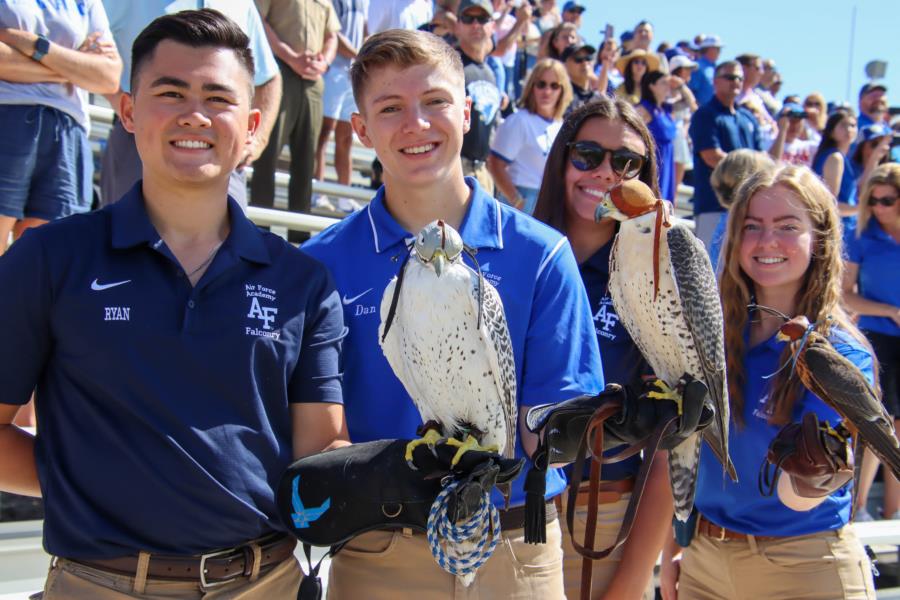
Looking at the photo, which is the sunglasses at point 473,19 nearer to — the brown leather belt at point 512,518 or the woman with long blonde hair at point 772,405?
the woman with long blonde hair at point 772,405

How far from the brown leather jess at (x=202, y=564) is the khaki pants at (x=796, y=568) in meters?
1.76

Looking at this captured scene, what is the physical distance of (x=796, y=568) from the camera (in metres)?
3.11

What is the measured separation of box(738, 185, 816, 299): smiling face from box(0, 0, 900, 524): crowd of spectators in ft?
2.97

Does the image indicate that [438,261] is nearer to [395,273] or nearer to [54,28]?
[395,273]

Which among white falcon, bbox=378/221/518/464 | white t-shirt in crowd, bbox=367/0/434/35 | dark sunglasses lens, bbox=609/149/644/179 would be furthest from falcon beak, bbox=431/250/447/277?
white t-shirt in crowd, bbox=367/0/434/35

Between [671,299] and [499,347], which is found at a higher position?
[671,299]

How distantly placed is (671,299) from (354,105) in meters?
5.66

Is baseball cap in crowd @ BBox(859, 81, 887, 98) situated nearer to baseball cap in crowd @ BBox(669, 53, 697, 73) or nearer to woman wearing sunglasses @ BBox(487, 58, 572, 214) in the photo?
baseball cap in crowd @ BBox(669, 53, 697, 73)

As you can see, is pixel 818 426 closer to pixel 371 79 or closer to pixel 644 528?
pixel 644 528

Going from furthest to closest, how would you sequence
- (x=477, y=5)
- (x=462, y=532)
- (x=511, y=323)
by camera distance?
(x=477, y=5), (x=511, y=323), (x=462, y=532)

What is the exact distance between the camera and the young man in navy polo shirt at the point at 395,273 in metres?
2.50

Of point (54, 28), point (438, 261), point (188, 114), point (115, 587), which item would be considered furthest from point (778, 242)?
point (54, 28)

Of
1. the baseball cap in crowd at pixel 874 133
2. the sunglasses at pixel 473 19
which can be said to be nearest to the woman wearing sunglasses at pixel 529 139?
the sunglasses at pixel 473 19

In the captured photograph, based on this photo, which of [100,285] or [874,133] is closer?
[100,285]
